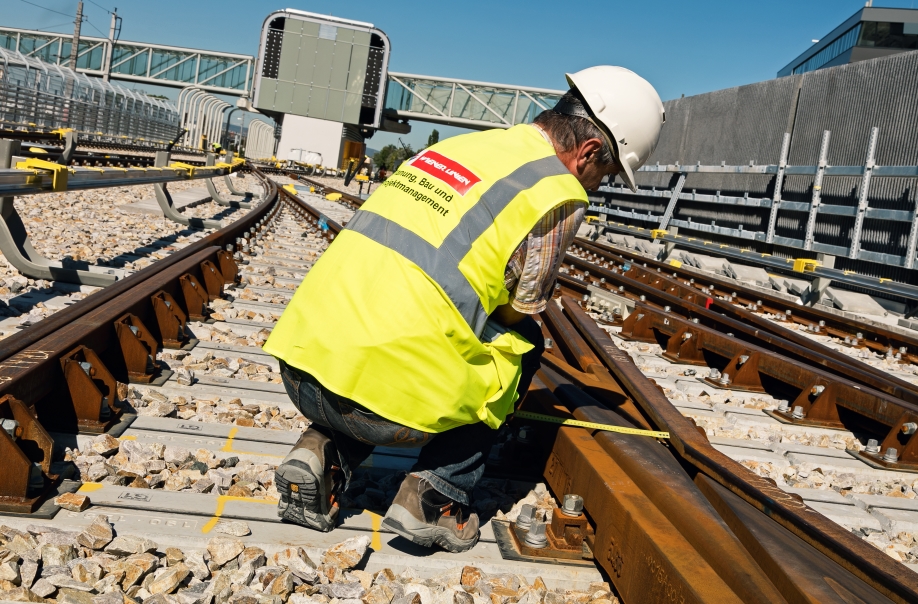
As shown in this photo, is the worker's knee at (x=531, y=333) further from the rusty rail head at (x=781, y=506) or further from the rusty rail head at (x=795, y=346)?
the rusty rail head at (x=795, y=346)

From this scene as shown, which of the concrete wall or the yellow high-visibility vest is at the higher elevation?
the concrete wall

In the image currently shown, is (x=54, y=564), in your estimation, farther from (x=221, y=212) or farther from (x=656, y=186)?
(x=656, y=186)

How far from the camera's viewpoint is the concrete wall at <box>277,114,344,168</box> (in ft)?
208

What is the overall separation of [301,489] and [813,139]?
17.8 metres

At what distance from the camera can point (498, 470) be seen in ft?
10.8

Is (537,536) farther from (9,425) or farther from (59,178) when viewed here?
(59,178)

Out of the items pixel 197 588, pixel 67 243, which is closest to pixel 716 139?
pixel 67 243

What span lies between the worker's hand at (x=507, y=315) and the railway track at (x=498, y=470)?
55 centimetres

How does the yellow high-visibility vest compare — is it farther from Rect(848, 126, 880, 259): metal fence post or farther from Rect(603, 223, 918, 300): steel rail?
Rect(848, 126, 880, 259): metal fence post

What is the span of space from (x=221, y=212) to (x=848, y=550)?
13.7m

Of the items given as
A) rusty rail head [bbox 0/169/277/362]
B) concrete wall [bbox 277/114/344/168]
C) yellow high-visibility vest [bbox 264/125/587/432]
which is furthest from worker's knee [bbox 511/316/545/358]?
concrete wall [bbox 277/114/344/168]

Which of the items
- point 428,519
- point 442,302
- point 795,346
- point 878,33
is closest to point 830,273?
point 795,346

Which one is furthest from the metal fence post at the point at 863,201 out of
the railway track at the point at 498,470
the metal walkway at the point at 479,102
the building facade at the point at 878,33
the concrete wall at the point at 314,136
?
the concrete wall at the point at 314,136

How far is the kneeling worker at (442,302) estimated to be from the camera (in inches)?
91.4
